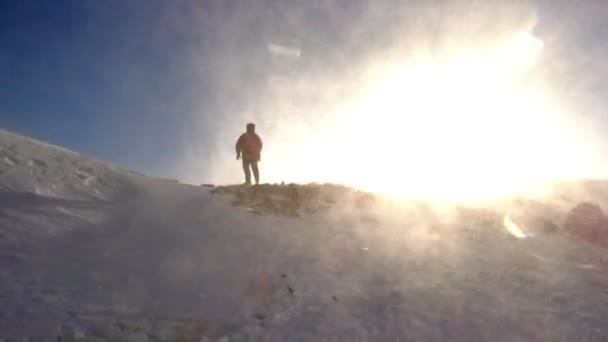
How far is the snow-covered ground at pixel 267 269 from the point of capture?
867 cm

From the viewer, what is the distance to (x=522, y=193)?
21.0 meters

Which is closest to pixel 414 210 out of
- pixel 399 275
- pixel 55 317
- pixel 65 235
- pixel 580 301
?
pixel 399 275

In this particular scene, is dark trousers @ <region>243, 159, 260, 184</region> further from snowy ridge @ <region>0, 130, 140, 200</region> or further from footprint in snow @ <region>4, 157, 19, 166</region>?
footprint in snow @ <region>4, 157, 19, 166</region>

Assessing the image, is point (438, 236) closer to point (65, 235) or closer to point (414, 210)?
point (414, 210)

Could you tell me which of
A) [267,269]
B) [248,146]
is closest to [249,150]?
[248,146]

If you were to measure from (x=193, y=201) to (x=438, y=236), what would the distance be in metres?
8.02

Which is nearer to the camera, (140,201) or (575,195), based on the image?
(140,201)

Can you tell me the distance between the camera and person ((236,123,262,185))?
19.8 meters

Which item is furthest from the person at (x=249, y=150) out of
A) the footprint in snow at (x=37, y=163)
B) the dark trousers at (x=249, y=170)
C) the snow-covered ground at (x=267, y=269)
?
the footprint in snow at (x=37, y=163)

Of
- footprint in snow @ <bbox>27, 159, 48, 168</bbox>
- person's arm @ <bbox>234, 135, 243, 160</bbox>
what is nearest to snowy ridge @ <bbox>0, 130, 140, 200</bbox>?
footprint in snow @ <bbox>27, 159, 48, 168</bbox>

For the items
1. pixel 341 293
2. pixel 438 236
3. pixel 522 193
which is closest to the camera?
pixel 341 293

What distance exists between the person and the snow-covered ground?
333 cm

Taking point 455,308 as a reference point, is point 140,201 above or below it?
above

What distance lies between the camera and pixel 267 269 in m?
11.0
